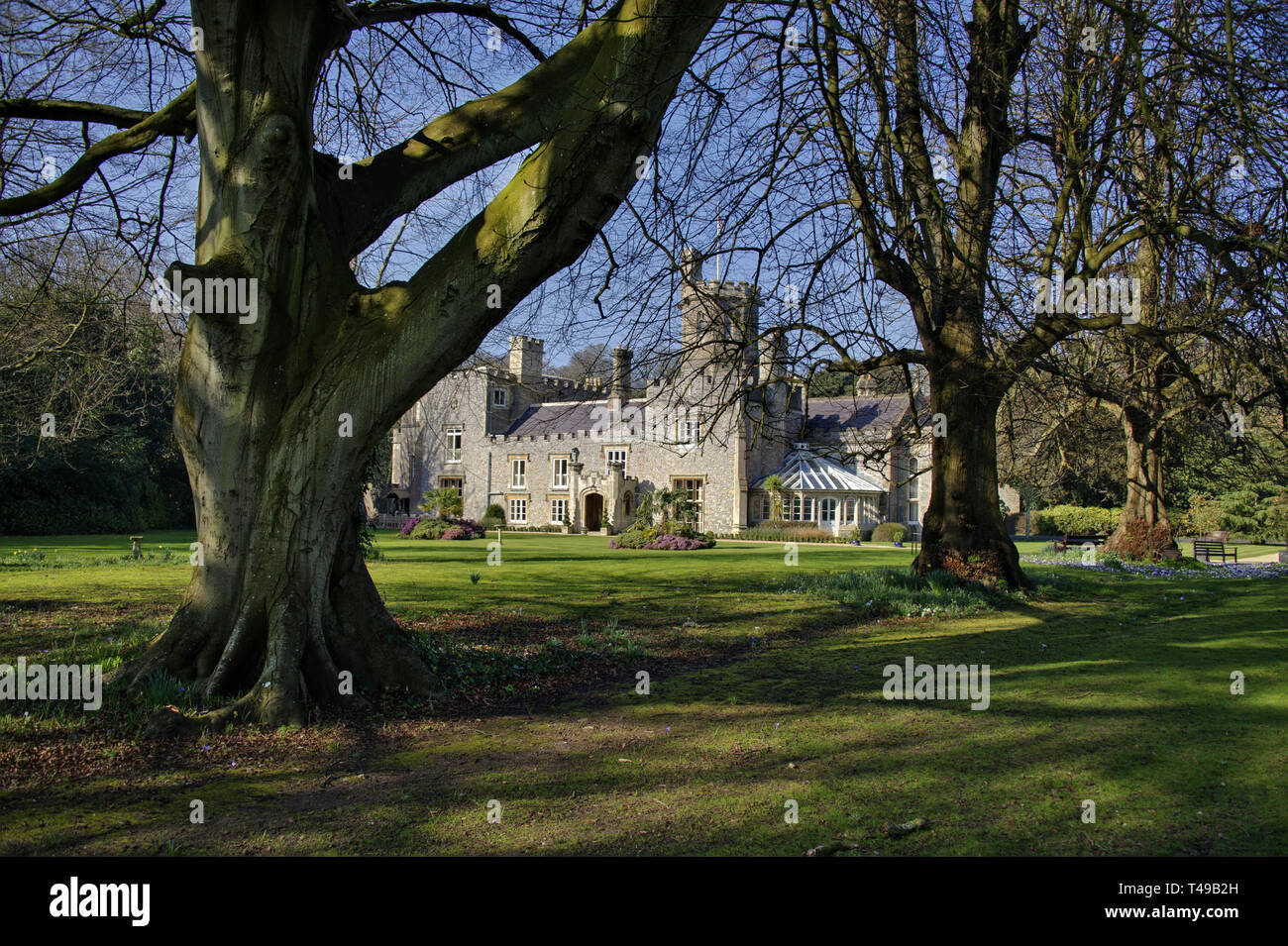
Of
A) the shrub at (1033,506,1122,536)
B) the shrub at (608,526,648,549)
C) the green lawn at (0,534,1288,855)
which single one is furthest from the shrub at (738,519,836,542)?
the green lawn at (0,534,1288,855)

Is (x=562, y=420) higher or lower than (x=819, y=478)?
higher

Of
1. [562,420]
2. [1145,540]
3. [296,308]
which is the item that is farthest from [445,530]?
[296,308]

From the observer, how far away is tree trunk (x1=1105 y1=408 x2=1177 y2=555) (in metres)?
23.4

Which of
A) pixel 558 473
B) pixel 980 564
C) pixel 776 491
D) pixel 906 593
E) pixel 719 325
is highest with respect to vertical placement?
pixel 719 325

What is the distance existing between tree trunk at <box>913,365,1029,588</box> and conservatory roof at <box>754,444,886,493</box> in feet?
77.7

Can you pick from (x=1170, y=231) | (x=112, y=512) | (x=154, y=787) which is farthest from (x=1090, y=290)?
(x=112, y=512)

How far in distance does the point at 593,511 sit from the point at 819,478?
12.1 metres

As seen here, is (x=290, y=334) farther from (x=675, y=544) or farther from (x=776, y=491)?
(x=776, y=491)

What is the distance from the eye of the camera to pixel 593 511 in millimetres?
44438

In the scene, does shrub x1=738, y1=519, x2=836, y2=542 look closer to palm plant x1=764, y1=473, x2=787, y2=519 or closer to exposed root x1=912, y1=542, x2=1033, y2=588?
palm plant x1=764, y1=473, x2=787, y2=519

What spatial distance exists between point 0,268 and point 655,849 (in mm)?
11610

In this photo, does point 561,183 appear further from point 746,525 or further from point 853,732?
point 746,525

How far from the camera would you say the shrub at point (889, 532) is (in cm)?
3831

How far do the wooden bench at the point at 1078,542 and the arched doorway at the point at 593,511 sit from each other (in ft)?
72.9
